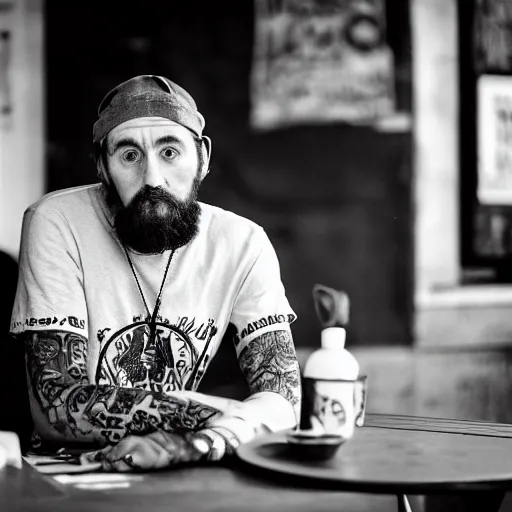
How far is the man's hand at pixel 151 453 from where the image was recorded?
63.2 inches

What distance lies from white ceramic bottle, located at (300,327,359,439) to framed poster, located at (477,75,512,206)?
2.88m

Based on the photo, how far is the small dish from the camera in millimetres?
1599

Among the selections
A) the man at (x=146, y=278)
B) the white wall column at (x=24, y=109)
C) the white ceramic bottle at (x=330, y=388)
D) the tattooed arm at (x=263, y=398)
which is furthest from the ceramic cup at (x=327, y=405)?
the white wall column at (x=24, y=109)

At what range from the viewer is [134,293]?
88.4 inches

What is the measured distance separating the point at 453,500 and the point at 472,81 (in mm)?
2107

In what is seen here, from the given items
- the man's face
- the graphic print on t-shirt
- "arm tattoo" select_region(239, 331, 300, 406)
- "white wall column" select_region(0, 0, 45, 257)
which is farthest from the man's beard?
"white wall column" select_region(0, 0, 45, 257)

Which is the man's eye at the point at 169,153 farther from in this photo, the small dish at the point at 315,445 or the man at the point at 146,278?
the small dish at the point at 315,445

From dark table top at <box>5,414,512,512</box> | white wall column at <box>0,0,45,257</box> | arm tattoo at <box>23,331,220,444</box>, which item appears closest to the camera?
dark table top at <box>5,414,512,512</box>

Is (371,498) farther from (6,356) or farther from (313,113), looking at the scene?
(313,113)

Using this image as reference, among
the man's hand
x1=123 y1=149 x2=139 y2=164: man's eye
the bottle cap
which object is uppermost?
x1=123 y1=149 x2=139 y2=164: man's eye

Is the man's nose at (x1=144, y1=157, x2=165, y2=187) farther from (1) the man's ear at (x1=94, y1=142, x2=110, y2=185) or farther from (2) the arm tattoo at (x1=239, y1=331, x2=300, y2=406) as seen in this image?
(2) the arm tattoo at (x1=239, y1=331, x2=300, y2=406)

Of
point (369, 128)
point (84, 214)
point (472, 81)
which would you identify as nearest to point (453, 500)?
point (84, 214)

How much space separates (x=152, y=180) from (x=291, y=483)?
3.09ft

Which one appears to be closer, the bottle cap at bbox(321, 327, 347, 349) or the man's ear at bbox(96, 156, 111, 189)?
the bottle cap at bbox(321, 327, 347, 349)
